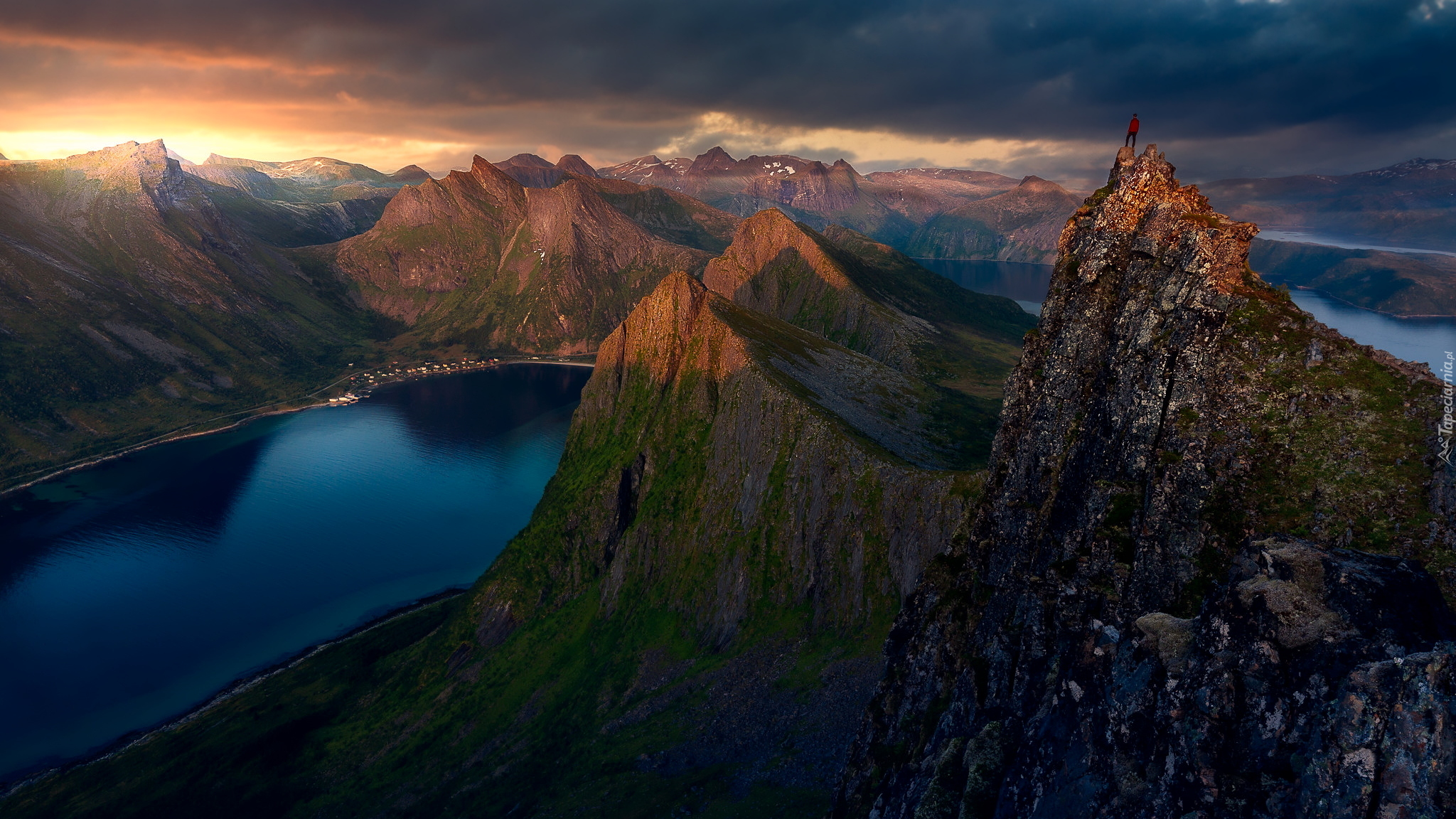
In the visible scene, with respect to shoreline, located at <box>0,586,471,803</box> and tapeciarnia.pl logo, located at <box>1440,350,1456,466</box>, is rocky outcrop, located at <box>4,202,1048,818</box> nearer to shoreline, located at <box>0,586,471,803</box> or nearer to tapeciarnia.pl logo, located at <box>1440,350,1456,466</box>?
shoreline, located at <box>0,586,471,803</box>

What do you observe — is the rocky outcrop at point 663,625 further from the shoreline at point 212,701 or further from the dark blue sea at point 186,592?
the dark blue sea at point 186,592

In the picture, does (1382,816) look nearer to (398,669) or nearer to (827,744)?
(827,744)

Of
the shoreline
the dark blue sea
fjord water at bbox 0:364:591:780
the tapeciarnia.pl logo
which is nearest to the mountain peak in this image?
the tapeciarnia.pl logo

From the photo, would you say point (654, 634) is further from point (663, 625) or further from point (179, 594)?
point (179, 594)

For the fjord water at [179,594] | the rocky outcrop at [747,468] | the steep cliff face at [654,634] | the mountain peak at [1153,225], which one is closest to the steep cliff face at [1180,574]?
the mountain peak at [1153,225]

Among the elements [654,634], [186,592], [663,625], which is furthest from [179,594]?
[663,625]
